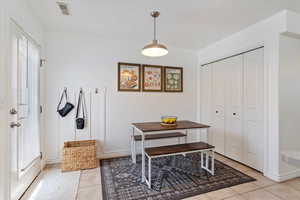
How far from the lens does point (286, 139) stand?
2.31m

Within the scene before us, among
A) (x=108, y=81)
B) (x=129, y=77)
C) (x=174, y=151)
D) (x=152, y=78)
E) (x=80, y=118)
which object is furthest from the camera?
(x=152, y=78)

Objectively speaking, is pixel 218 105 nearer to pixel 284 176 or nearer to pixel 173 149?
pixel 284 176

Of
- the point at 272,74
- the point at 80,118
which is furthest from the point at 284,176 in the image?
the point at 80,118

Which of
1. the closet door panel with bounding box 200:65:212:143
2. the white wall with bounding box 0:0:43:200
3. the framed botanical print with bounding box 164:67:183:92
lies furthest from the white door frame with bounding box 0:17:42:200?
the closet door panel with bounding box 200:65:212:143

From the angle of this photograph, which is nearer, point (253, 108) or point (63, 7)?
point (63, 7)

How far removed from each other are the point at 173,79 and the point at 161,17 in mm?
1531

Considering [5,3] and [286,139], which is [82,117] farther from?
[286,139]

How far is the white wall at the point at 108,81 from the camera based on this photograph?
284 cm

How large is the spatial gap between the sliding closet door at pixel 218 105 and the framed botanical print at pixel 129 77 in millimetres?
1688

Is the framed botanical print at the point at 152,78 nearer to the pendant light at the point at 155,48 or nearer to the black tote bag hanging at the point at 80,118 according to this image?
the pendant light at the point at 155,48

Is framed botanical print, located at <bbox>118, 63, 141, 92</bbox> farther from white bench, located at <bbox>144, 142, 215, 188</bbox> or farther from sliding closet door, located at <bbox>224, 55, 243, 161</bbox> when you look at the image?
sliding closet door, located at <bbox>224, 55, 243, 161</bbox>

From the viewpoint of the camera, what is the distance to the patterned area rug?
1945 mm

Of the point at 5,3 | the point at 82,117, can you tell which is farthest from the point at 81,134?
the point at 5,3

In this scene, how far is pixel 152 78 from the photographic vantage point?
344 cm
